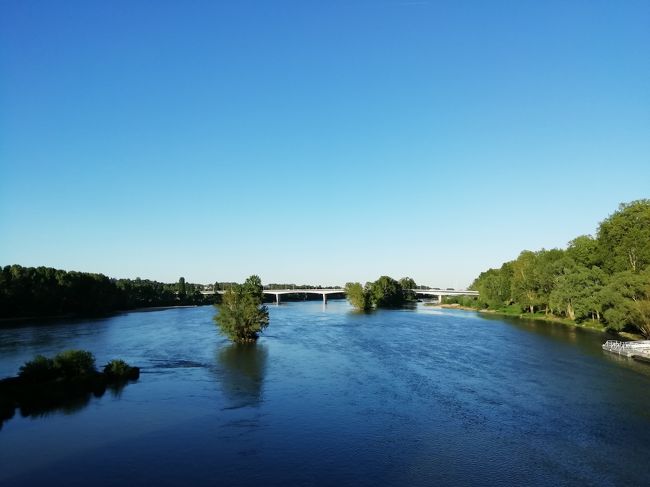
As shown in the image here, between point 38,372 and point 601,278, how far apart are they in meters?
79.2

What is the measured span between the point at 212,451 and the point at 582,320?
7977 centimetres

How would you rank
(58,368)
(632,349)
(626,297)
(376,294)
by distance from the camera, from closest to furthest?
1. (58,368)
2. (632,349)
3. (626,297)
4. (376,294)

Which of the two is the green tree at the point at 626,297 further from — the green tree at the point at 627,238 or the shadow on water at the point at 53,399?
the shadow on water at the point at 53,399

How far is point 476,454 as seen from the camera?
2427 cm

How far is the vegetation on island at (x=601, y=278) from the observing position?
61562 mm

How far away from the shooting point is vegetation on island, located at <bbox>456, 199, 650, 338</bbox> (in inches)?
2424

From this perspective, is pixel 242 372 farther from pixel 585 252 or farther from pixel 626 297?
pixel 585 252

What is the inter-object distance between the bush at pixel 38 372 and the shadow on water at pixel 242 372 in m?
13.8

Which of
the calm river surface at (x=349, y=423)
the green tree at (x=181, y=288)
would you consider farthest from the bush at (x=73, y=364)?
the green tree at (x=181, y=288)

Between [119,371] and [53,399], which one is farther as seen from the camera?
[119,371]

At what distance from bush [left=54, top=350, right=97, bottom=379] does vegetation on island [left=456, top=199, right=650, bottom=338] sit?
6167cm

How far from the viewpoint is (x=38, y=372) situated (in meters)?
38.3

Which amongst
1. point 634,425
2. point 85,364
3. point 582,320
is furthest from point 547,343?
Result: point 85,364

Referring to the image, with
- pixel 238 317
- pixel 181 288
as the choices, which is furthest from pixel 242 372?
pixel 181 288
